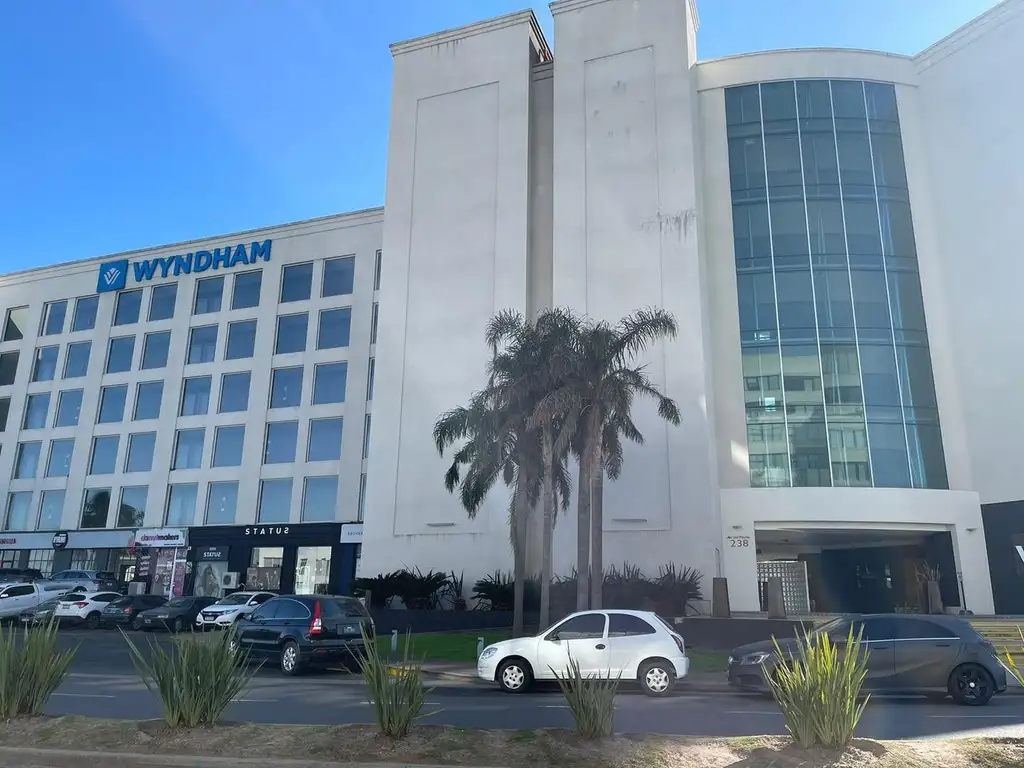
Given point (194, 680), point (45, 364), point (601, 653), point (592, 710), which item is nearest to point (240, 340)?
point (45, 364)

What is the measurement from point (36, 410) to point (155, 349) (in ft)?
31.6

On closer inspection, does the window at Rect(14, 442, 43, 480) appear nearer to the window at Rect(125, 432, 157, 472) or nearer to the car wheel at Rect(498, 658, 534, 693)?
the window at Rect(125, 432, 157, 472)

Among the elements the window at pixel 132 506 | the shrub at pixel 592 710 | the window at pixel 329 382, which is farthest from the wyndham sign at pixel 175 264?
the shrub at pixel 592 710

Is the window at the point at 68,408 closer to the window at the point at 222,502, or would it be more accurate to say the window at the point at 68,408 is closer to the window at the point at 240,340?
the window at the point at 240,340

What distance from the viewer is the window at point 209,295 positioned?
47875 millimetres

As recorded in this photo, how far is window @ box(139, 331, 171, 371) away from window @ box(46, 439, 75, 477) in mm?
6804

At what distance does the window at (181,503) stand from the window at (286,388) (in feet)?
22.1

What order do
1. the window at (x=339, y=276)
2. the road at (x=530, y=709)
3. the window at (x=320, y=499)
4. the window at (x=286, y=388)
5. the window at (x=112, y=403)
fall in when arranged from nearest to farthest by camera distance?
the road at (x=530, y=709) < the window at (x=320, y=499) < the window at (x=286, y=388) < the window at (x=339, y=276) < the window at (x=112, y=403)

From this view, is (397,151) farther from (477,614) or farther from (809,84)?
(477,614)

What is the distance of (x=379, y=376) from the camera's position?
37.8 metres

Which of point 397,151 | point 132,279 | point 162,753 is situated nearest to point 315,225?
point 397,151

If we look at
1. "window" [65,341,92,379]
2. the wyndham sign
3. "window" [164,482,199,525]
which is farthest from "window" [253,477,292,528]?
"window" [65,341,92,379]

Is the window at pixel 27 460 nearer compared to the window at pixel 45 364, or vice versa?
the window at pixel 27 460

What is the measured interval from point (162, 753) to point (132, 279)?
160 ft
